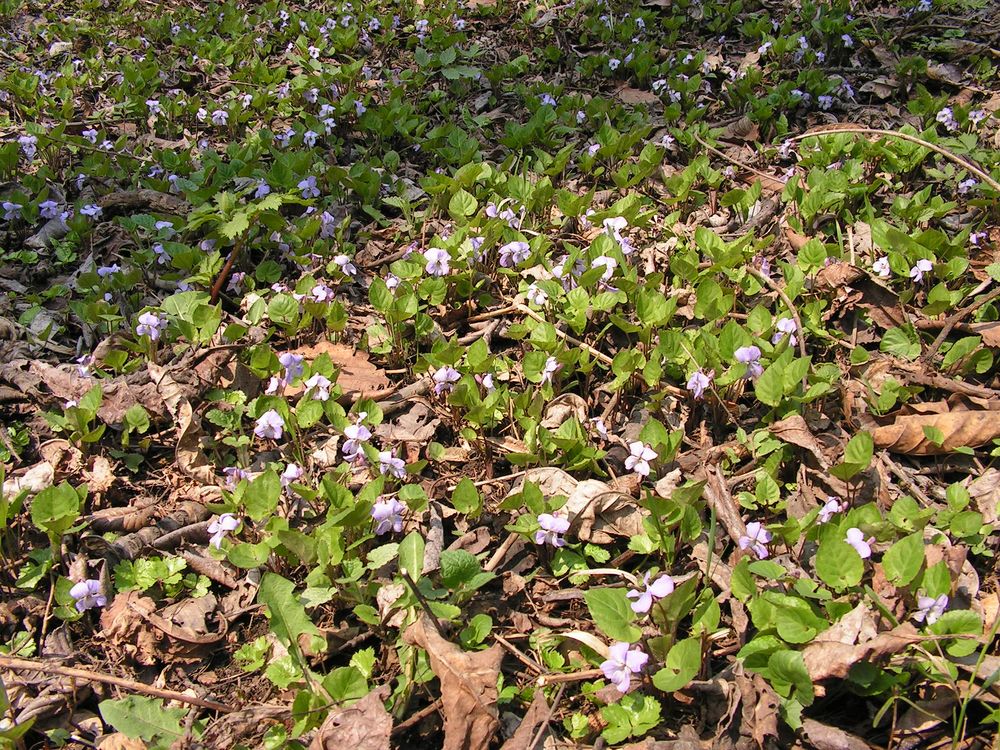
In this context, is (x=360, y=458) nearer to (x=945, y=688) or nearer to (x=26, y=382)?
(x=26, y=382)

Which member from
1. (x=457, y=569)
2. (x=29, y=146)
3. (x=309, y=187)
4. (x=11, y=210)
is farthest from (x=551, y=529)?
(x=29, y=146)

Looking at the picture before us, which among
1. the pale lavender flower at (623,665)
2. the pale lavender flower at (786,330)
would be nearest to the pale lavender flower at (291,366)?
the pale lavender flower at (623,665)

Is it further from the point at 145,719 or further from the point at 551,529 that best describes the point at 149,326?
the point at 551,529

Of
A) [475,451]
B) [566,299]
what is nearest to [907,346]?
[566,299]

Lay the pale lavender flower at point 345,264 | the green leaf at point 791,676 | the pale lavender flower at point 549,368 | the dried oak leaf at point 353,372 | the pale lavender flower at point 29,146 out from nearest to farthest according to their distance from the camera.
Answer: the green leaf at point 791,676 → the pale lavender flower at point 549,368 → the dried oak leaf at point 353,372 → the pale lavender flower at point 345,264 → the pale lavender flower at point 29,146

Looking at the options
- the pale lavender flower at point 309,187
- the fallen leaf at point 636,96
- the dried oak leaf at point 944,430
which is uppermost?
the pale lavender flower at point 309,187

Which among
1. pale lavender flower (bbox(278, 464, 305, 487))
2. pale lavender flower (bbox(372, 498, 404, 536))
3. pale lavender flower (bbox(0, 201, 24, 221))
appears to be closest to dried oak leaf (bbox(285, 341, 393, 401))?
pale lavender flower (bbox(278, 464, 305, 487))

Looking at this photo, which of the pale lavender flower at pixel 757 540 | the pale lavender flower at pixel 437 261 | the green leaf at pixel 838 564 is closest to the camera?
the green leaf at pixel 838 564

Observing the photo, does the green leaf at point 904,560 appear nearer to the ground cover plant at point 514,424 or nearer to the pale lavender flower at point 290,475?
the ground cover plant at point 514,424
